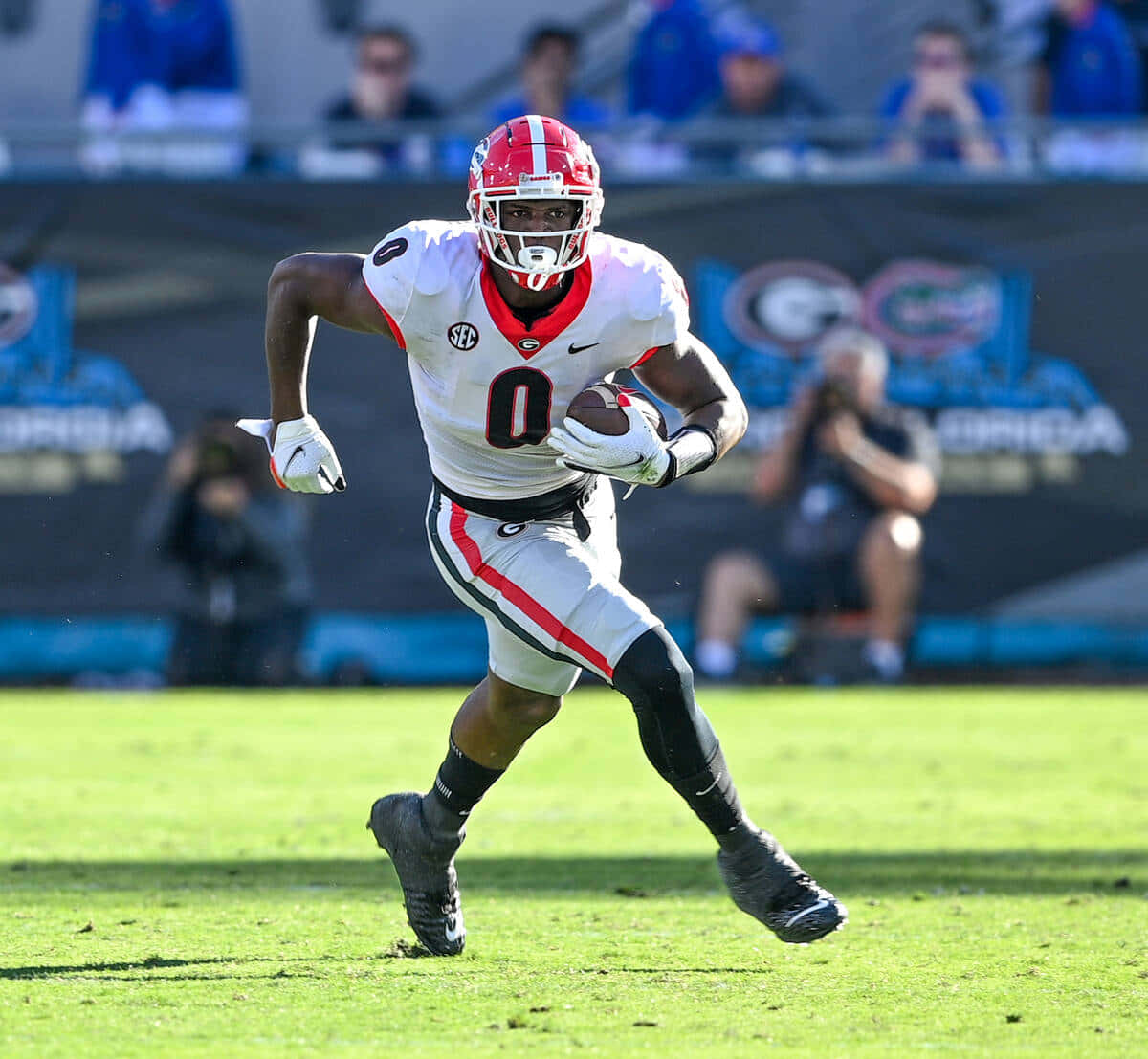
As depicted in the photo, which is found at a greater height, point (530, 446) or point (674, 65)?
point (674, 65)

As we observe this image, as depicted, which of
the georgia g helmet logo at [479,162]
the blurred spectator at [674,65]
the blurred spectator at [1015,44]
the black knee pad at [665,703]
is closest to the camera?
the black knee pad at [665,703]

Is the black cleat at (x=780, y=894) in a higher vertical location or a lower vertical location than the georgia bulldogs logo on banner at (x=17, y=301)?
lower

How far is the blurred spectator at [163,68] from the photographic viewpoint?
458 inches

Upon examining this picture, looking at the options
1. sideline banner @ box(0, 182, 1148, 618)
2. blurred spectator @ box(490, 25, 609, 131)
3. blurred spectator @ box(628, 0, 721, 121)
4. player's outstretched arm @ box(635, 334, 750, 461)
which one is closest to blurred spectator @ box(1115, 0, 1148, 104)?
sideline banner @ box(0, 182, 1148, 618)

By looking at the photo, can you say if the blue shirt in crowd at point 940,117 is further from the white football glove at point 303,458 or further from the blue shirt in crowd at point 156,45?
the white football glove at point 303,458

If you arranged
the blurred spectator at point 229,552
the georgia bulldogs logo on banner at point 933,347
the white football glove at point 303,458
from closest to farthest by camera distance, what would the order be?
1. the white football glove at point 303,458
2. the blurred spectator at point 229,552
3. the georgia bulldogs logo on banner at point 933,347

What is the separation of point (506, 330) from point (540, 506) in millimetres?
446

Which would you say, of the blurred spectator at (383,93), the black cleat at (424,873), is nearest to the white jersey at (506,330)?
the black cleat at (424,873)

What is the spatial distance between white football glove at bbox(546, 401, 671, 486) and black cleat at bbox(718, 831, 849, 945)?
860 millimetres

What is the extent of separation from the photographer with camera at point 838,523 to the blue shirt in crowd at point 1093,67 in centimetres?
266

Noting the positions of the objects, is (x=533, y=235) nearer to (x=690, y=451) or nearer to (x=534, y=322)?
(x=534, y=322)

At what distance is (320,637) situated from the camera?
34.0ft

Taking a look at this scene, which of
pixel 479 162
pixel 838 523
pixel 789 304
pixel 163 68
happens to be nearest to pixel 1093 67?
pixel 789 304

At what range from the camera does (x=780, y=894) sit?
165 inches
